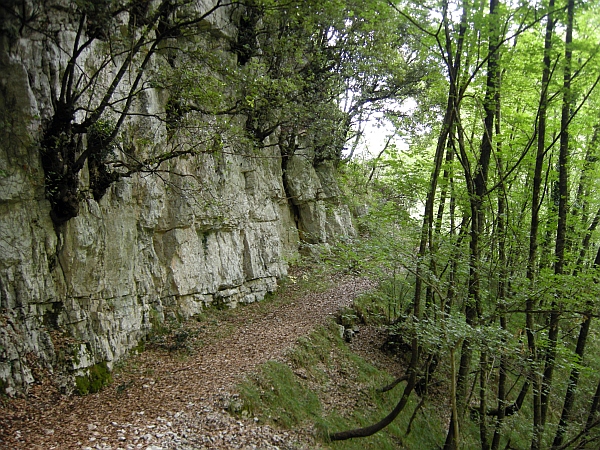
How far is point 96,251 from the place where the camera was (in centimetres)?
827

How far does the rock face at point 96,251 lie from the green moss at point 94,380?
0.47ft

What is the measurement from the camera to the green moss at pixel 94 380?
293 inches

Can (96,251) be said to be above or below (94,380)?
above

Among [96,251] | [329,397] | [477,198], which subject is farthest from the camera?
[329,397]

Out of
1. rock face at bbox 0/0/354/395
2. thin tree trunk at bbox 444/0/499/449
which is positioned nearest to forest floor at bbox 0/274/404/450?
rock face at bbox 0/0/354/395

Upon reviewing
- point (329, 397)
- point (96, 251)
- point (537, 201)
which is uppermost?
point (537, 201)

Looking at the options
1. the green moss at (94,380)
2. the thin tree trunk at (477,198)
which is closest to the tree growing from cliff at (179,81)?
the green moss at (94,380)

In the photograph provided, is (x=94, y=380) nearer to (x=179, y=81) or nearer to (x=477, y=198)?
(x=179, y=81)

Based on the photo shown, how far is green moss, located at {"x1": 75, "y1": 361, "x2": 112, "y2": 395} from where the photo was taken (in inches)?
293

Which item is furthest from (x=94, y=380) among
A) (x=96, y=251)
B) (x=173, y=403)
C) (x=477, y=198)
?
(x=477, y=198)

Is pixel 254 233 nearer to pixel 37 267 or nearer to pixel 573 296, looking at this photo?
pixel 37 267

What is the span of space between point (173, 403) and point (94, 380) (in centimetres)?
159

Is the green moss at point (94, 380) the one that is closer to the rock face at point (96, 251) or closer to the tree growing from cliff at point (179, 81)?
the rock face at point (96, 251)

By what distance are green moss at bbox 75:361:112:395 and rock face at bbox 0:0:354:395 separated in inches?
5.6
